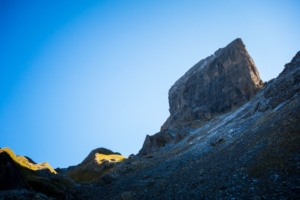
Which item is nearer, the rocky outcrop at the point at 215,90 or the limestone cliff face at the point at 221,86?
the rocky outcrop at the point at 215,90

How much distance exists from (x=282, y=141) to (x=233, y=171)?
6407mm

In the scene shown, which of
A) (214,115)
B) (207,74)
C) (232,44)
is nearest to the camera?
(214,115)

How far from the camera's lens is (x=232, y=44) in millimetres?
101125

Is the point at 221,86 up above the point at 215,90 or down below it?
above

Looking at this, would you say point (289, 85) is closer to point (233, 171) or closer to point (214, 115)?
point (233, 171)

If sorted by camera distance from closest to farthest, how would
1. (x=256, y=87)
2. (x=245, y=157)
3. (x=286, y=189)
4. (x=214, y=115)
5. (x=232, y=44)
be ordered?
1. (x=286, y=189)
2. (x=245, y=157)
3. (x=256, y=87)
4. (x=214, y=115)
5. (x=232, y=44)

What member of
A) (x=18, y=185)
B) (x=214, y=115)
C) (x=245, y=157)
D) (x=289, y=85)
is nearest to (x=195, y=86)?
(x=214, y=115)

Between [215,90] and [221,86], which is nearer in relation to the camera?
[221,86]

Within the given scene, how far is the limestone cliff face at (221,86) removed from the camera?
3430 inches

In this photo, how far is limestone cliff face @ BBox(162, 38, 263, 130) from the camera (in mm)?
87125

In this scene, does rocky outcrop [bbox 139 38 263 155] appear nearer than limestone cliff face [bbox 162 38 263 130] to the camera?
Yes

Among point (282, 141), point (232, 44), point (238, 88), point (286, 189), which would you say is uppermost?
point (232, 44)

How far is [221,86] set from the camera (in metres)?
97.1

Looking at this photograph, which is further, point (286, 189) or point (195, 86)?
point (195, 86)
